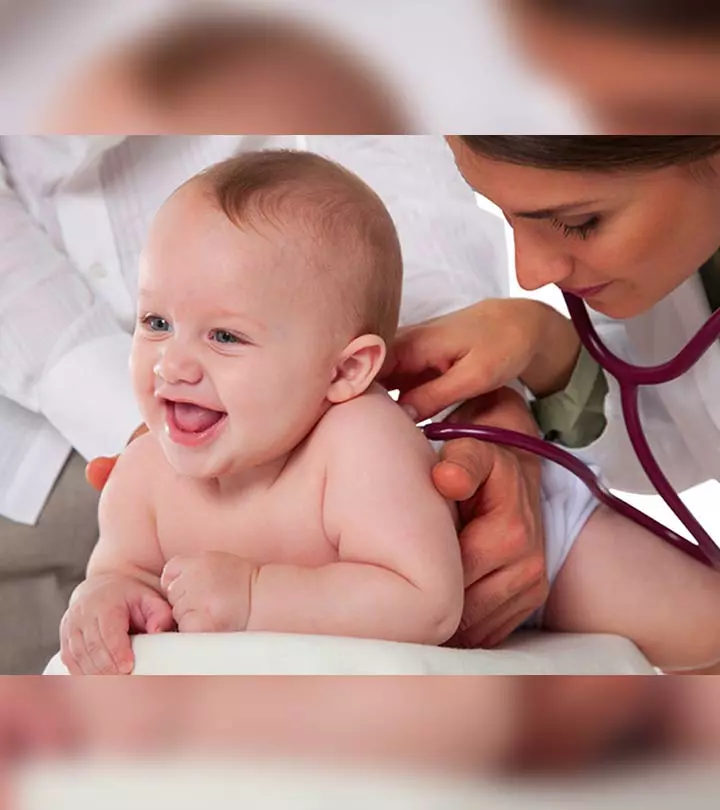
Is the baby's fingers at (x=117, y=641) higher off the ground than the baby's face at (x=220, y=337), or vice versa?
the baby's face at (x=220, y=337)

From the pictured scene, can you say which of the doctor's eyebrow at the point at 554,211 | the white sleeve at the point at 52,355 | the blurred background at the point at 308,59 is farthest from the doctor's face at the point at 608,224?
the white sleeve at the point at 52,355

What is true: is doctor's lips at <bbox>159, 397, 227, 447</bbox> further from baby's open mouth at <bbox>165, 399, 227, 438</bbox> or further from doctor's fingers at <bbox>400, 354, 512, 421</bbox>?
doctor's fingers at <bbox>400, 354, 512, 421</bbox>

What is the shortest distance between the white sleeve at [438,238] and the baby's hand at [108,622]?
34 cm

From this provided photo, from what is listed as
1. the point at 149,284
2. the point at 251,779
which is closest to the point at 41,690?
the point at 251,779

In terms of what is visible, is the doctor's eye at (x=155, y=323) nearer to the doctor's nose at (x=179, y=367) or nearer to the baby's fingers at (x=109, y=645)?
the doctor's nose at (x=179, y=367)

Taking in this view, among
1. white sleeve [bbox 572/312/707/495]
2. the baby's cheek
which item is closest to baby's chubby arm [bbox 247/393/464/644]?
the baby's cheek

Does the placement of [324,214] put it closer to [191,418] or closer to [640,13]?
[191,418]

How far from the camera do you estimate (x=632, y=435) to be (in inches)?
26.3

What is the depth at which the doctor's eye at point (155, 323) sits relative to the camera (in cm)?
55

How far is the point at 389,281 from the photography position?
582mm

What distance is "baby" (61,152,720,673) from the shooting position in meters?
0.53

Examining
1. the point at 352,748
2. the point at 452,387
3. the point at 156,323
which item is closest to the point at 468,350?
the point at 452,387

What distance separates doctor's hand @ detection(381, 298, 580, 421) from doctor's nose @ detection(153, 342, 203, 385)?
183mm

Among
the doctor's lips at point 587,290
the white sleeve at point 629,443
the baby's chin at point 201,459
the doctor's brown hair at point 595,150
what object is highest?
the doctor's brown hair at point 595,150
